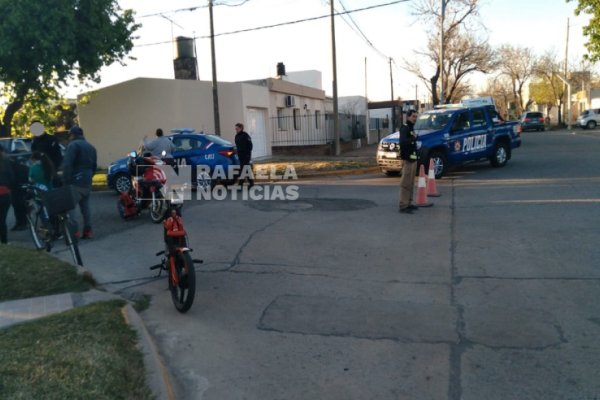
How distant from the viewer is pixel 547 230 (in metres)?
8.38

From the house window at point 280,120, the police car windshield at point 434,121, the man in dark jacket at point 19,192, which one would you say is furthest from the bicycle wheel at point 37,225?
A: the house window at point 280,120

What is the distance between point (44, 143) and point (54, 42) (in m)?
8.39

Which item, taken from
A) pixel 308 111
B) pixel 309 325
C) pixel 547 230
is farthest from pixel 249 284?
pixel 308 111

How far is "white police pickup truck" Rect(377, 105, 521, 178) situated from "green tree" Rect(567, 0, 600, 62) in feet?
28.6

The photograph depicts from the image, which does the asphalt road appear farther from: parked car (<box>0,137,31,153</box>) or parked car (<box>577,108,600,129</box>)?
parked car (<box>577,108,600,129</box>)

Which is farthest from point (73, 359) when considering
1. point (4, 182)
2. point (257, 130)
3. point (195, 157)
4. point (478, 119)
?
point (257, 130)

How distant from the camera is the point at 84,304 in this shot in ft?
18.0

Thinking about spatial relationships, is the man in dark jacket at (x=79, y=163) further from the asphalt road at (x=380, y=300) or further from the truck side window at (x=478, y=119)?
the truck side window at (x=478, y=119)

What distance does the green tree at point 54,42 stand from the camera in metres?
15.9

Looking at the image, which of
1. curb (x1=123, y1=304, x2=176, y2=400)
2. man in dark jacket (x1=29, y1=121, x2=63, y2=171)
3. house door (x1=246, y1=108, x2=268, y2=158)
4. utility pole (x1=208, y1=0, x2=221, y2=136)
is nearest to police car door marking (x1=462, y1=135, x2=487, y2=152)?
utility pole (x1=208, y1=0, x2=221, y2=136)

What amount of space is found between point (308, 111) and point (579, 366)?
28462 millimetres

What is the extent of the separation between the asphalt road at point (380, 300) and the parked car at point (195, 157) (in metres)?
3.35

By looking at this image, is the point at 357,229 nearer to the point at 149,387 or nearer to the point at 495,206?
the point at 495,206

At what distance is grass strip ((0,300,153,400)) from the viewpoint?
3.50 meters
